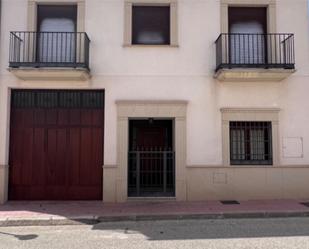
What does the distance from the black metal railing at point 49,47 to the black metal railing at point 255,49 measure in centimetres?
388

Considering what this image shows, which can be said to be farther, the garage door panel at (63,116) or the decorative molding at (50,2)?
the garage door panel at (63,116)

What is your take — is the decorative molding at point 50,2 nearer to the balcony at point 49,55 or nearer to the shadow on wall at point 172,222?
the balcony at point 49,55

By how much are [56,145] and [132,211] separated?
3.24m

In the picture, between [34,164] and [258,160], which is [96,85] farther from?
[258,160]

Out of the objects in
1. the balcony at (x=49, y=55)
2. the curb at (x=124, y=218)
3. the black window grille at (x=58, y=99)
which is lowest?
the curb at (x=124, y=218)

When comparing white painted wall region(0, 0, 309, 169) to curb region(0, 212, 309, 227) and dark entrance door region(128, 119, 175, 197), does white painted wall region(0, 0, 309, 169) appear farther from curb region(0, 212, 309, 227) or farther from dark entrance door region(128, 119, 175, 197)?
curb region(0, 212, 309, 227)

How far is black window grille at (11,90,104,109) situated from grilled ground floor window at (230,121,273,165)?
4041mm

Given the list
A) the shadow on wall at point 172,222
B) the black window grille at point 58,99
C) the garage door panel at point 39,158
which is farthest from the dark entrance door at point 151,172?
the garage door panel at point 39,158

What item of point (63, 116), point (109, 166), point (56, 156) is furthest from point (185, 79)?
point (56, 156)

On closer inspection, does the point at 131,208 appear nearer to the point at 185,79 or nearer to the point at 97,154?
the point at 97,154

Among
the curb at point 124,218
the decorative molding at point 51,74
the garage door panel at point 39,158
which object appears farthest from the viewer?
the garage door panel at point 39,158

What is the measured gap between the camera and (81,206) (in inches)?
382

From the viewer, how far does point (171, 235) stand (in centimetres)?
713

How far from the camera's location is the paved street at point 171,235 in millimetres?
6450
